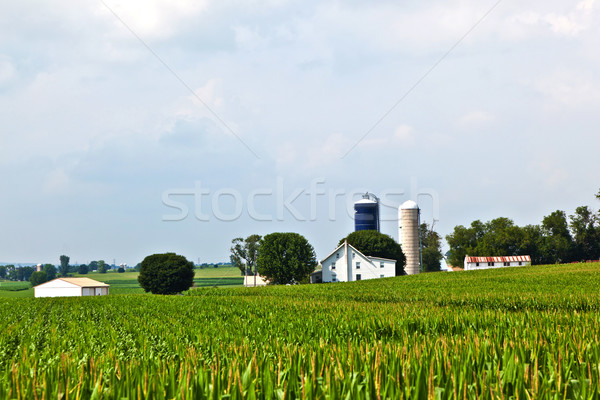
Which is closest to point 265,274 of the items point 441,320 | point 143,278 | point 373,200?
point 143,278

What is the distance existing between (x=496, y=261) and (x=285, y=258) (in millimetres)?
41360

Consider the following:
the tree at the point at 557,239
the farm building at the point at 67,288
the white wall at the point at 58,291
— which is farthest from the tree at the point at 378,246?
the white wall at the point at 58,291

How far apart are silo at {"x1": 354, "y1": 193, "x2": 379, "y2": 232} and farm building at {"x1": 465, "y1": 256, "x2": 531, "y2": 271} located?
78.8 ft

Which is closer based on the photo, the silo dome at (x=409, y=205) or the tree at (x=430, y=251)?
the silo dome at (x=409, y=205)

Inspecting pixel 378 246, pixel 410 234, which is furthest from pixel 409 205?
pixel 378 246

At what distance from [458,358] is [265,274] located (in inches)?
3322

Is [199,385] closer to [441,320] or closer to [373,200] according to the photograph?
[441,320]

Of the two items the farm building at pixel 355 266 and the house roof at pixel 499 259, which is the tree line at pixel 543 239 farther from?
the farm building at pixel 355 266

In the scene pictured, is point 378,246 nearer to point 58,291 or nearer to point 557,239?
point 557,239

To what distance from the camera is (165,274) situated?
96.1 metres

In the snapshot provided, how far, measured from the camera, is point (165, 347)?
14.6 meters

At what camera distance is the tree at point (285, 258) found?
292 feet

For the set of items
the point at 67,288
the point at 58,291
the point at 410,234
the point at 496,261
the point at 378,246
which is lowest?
the point at 58,291

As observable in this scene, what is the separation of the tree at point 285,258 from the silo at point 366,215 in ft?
89.8
